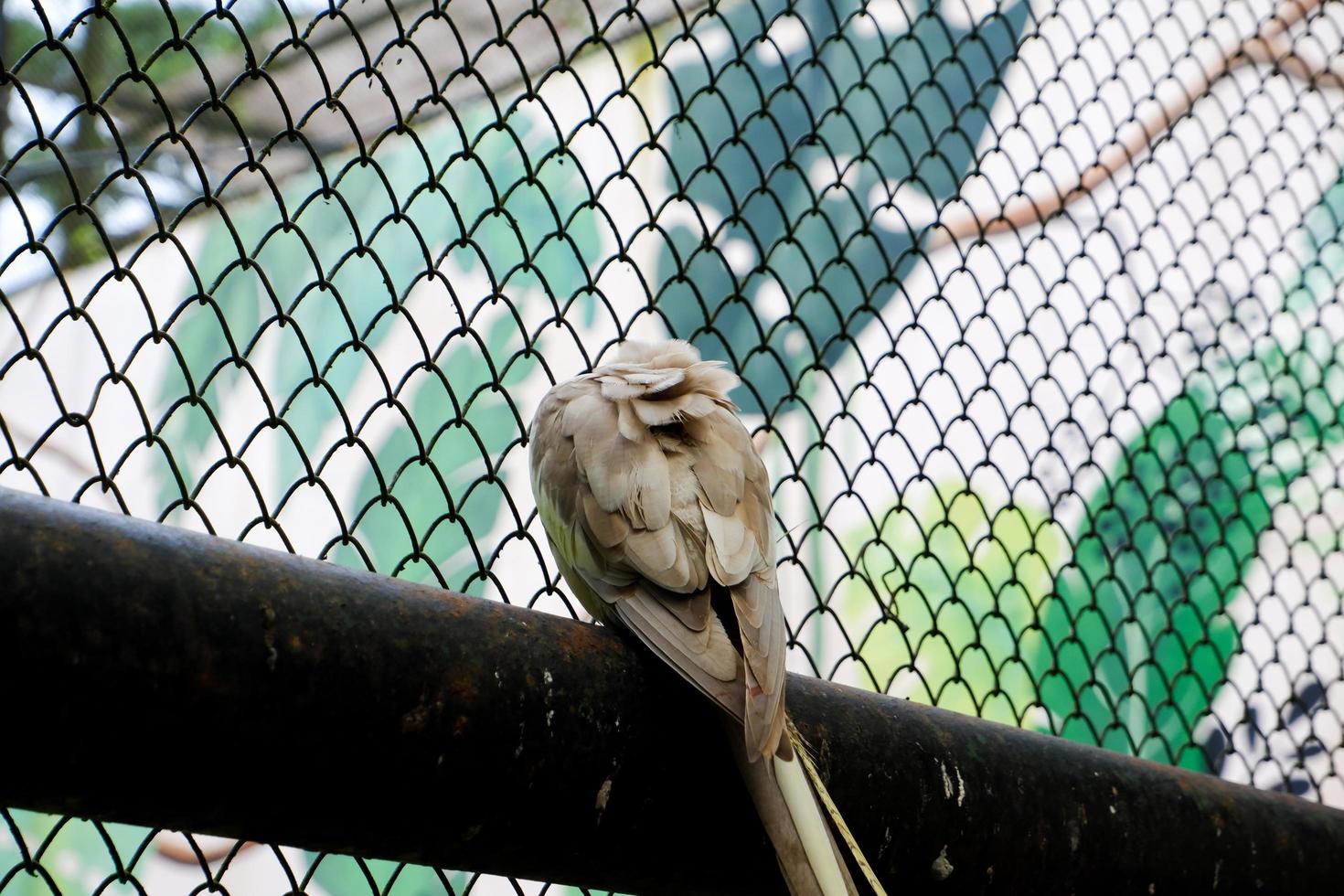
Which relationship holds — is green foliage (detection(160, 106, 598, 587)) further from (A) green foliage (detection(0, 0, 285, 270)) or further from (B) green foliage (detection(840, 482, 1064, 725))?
(B) green foliage (detection(840, 482, 1064, 725))

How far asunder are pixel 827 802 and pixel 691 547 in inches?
11.5

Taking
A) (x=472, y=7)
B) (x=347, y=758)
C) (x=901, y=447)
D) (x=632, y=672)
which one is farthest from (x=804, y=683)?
(x=901, y=447)

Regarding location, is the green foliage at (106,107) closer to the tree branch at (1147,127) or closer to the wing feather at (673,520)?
the wing feather at (673,520)

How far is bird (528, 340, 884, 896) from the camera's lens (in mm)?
1144

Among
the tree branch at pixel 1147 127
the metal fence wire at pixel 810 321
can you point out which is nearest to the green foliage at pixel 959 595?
the metal fence wire at pixel 810 321

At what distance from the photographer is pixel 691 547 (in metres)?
1.31

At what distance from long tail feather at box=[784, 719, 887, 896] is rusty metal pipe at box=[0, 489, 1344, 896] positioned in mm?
38

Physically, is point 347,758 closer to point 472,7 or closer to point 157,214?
point 157,214

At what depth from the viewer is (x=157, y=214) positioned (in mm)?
1276

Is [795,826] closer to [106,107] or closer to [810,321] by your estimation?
[106,107]

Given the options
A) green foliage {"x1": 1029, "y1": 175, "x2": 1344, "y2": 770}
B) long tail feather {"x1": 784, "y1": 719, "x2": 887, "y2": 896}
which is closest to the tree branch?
green foliage {"x1": 1029, "y1": 175, "x2": 1344, "y2": 770}

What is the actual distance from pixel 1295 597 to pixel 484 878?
236 centimetres

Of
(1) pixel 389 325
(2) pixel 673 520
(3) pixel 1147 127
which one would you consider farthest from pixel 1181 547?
(2) pixel 673 520

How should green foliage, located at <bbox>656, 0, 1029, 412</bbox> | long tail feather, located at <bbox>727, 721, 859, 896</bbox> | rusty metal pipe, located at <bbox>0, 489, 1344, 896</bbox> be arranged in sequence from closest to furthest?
rusty metal pipe, located at <bbox>0, 489, 1344, 896</bbox> < long tail feather, located at <bbox>727, 721, 859, 896</bbox> < green foliage, located at <bbox>656, 0, 1029, 412</bbox>
